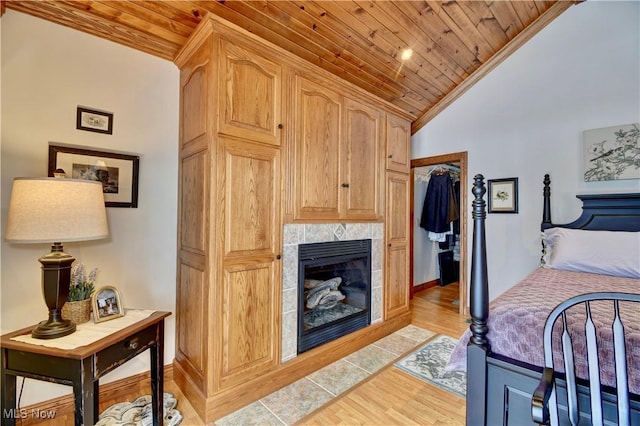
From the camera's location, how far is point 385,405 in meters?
1.88

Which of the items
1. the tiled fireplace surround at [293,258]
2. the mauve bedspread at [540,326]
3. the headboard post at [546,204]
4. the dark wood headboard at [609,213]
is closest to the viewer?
the mauve bedspread at [540,326]

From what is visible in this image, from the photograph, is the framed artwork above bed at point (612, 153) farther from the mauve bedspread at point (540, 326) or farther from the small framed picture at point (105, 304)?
the small framed picture at point (105, 304)

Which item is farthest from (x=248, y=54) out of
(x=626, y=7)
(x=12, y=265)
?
(x=626, y=7)

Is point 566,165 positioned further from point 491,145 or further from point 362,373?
point 362,373

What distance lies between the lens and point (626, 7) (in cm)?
260

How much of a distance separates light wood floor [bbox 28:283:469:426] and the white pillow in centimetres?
151

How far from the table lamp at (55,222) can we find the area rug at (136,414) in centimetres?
70

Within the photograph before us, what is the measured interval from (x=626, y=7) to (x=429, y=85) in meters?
1.74

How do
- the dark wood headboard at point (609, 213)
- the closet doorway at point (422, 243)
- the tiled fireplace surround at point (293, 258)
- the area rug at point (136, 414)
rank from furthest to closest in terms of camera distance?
1. the closet doorway at point (422, 243)
2. the dark wood headboard at point (609, 213)
3. the tiled fireplace surround at point (293, 258)
4. the area rug at point (136, 414)

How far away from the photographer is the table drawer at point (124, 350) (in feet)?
4.23

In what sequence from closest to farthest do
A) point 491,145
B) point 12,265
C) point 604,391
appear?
point 604,391, point 12,265, point 491,145

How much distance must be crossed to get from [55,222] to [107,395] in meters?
1.35

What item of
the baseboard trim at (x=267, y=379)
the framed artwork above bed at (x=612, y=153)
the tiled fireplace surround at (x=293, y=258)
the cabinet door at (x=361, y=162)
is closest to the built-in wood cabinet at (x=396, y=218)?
the cabinet door at (x=361, y=162)

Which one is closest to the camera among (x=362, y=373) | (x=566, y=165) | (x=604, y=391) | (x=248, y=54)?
(x=604, y=391)
